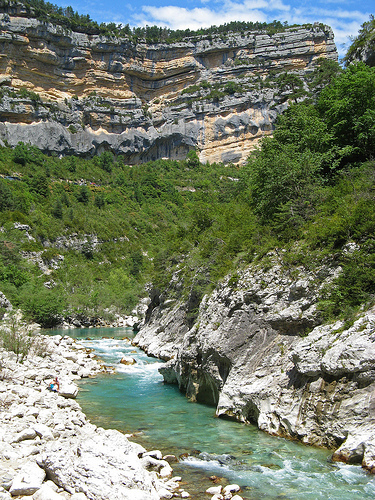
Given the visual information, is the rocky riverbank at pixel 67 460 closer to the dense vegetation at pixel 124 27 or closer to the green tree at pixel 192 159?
the green tree at pixel 192 159

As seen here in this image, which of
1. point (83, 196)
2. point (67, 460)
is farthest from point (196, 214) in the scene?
point (83, 196)

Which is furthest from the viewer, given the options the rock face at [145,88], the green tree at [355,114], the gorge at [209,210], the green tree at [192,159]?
the green tree at [192,159]

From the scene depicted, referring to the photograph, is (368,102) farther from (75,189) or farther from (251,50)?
(251,50)

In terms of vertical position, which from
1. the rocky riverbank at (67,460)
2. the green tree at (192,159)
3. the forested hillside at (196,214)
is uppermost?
the green tree at (192,159)

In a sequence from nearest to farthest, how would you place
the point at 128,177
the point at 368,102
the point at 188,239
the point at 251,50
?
Answer: 1. the point at 368,102
2. the point at 188,239
3. the point at 128,177
4. the point at 251,50

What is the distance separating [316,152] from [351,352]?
1156 cm

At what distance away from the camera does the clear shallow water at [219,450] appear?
25.7ft

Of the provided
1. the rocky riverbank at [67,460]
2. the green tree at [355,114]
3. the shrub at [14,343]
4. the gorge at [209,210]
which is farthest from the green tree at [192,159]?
the rocky riverbank at [67,460]

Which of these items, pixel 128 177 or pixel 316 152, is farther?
pixel 128 177

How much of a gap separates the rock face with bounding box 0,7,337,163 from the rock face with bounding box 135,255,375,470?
84324 millimetres

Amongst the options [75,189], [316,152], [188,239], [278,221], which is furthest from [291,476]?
[75,189]

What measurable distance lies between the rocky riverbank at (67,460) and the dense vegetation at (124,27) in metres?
111

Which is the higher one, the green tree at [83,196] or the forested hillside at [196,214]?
the green tree at [83,196]

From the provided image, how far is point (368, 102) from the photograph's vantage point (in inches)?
698
